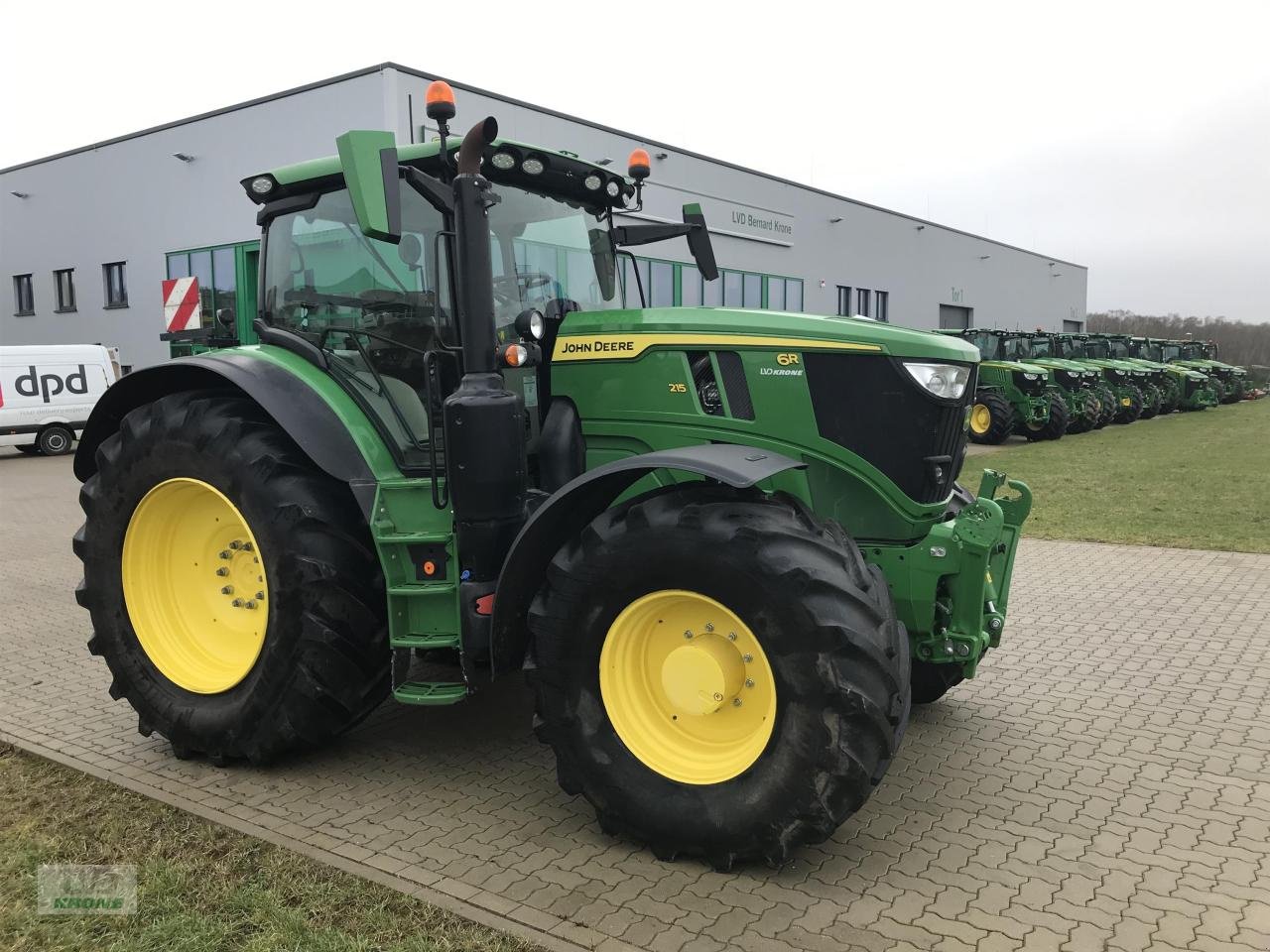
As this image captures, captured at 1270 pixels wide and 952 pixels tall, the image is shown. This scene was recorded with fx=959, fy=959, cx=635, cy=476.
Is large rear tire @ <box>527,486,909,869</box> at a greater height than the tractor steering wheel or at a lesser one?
lesser

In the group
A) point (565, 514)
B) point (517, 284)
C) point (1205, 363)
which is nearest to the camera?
point (565, 514)

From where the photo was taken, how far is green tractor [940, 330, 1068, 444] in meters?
19.8

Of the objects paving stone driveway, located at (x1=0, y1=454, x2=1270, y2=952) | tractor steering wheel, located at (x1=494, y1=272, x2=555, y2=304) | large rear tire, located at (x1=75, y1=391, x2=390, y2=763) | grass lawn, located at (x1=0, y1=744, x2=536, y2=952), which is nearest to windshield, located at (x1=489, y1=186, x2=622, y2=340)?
tractor steering wheel, located at (x1=494, y1=272, x2=555, y2=304)

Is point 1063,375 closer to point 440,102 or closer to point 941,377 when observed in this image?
point 941,377

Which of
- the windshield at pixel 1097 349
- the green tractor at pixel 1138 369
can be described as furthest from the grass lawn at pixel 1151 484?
the windshield at pixel 1097 349

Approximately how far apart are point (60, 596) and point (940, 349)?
681cm

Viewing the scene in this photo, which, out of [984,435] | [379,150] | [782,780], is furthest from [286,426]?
[984,435]

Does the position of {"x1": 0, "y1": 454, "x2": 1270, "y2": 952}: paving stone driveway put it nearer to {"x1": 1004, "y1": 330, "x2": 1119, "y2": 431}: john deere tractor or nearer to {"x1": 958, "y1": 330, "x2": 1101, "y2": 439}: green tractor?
{"x1": 958, "y1": 330, "x2": 1101, "y2": 439}: green tractor

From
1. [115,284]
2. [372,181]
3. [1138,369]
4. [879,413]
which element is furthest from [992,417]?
[115,284]

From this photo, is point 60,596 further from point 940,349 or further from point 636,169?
point 940,349

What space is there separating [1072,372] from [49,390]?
21.1 meters

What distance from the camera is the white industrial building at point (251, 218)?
19234 mm

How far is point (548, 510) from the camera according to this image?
337 centimetres

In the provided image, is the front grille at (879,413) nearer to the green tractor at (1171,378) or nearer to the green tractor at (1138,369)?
the green tractor at (1138,369)
